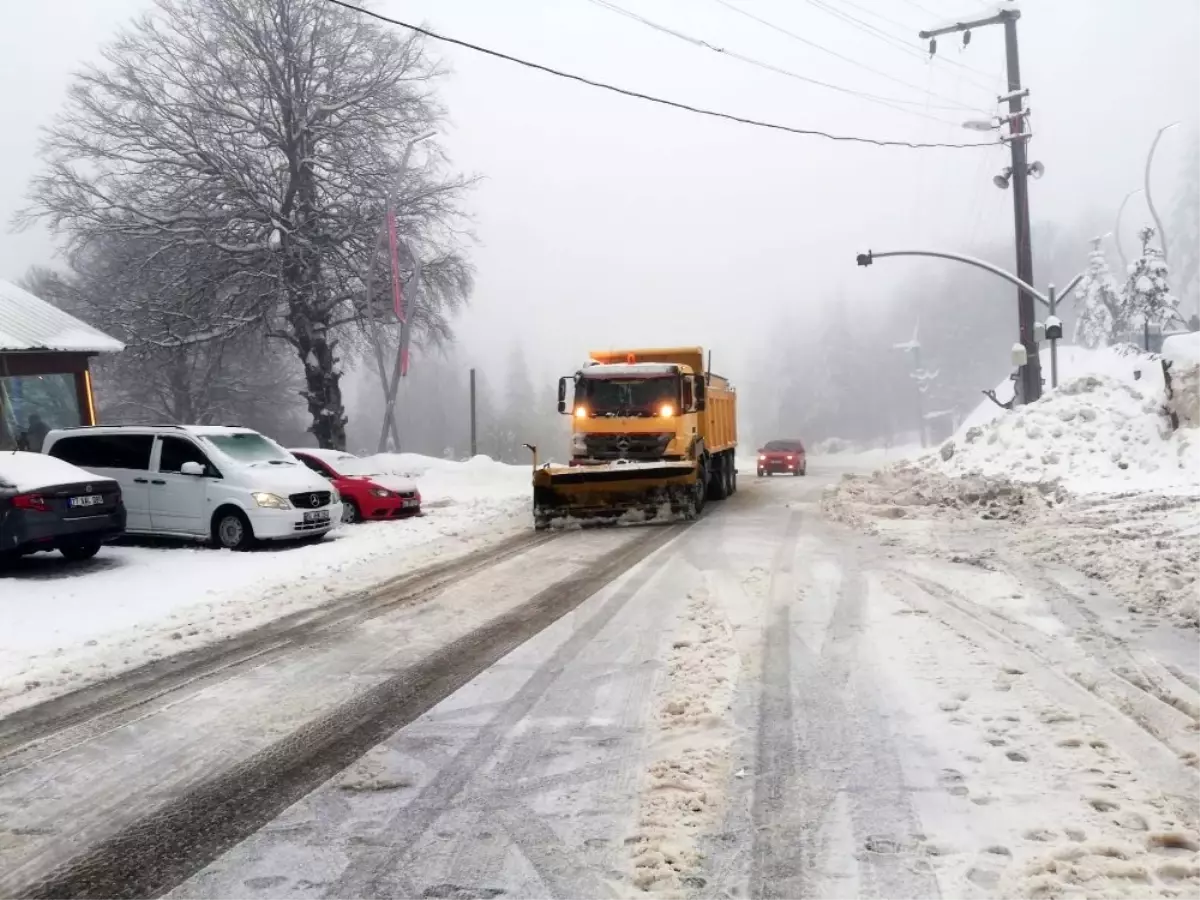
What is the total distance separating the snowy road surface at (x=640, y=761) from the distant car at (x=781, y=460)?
88.5 feet

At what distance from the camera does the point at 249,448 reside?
1352 centimetres

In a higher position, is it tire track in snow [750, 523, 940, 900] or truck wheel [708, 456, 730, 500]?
truck wheel [708, 456, 730, 500]

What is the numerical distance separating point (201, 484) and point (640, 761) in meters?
10.1

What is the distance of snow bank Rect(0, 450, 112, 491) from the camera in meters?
Answer: 10.2

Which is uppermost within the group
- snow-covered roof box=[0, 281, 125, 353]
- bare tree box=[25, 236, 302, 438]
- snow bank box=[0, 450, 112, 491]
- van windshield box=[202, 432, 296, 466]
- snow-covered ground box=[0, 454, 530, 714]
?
bare tree box=[25, 236, 302, 438]

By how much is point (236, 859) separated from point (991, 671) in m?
4.23

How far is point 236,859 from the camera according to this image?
3355mm

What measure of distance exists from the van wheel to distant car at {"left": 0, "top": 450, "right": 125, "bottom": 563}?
4.33ft

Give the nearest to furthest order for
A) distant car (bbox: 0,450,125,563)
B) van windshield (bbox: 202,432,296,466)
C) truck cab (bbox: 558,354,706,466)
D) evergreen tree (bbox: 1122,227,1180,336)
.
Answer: distant car (bbox: 0,450,125,563) < van windshield (bbox: 202,432,296,466) < truck cab (bbox: 558,354,706,466) < evergreen tree (bbox: 1122,227,1180,336)

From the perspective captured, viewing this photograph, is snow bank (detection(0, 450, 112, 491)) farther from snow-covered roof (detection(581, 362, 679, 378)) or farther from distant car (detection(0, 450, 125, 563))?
snow-covered roof (detection(581, 362, 679, 378))

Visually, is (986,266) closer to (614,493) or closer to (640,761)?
(614,493)

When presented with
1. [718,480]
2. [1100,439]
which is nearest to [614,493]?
[718,480]

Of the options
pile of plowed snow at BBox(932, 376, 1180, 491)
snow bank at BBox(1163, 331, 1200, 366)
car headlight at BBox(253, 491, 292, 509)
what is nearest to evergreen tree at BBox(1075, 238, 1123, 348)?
pile of plowed snow at BBox(932, 376, 1180, 491)

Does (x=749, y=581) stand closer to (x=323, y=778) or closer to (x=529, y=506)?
(x=323, y=778)
